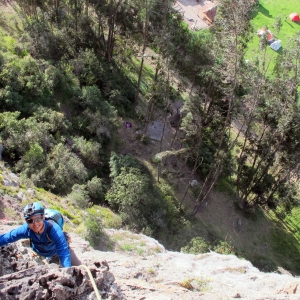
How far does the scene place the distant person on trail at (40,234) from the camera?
5207 millimetres

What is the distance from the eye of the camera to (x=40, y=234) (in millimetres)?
5578

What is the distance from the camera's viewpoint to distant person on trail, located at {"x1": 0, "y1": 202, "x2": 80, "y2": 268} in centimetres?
521

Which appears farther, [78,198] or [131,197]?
[131,197]

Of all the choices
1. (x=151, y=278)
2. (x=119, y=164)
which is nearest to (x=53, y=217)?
(x=151, y=278)

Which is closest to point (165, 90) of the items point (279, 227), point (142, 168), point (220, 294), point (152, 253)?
point (142, 168)

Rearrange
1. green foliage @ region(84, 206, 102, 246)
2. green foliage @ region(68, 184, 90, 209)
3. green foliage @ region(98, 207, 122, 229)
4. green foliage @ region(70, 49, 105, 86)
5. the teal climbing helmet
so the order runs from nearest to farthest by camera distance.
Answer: the teal climbing helmet → green foliage @ region(84, 206, 102, 246) → green foliage @ region(68, 184, 90, 209) → green foliage @ region(98, 207, 122, 229) → green foliage @ region(70, 49, 105, 86)

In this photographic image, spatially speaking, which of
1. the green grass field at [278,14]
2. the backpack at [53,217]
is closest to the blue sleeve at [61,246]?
the backpack at [53,217]

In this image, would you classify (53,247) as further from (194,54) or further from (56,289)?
(194,54)

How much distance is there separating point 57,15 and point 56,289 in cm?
2520

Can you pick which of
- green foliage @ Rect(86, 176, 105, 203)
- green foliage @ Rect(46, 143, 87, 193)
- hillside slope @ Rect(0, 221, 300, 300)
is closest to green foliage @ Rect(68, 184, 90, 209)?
green foliage @ Rect(46, 143, 87, 193)

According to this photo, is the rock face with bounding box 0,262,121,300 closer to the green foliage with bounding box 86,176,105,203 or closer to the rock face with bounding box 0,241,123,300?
the rock face with bounding box 0,241,123,300

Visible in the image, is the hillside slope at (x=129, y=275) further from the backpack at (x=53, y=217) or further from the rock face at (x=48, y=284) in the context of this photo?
the backpack at (x=53, y=217)

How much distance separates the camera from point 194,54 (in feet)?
67.3

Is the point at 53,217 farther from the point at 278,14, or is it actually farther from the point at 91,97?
the point at 278,14
